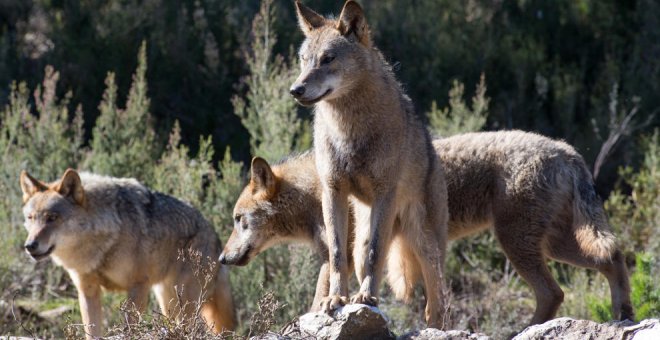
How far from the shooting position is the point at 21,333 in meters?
8.66

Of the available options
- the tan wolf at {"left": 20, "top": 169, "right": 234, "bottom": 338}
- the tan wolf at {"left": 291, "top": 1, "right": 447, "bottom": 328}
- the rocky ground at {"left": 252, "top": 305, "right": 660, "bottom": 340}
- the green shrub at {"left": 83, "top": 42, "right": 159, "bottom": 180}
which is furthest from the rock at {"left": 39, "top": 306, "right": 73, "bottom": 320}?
the rocky ground at {"left": 252, "top": 305, "right": 660, "bottom": 340}

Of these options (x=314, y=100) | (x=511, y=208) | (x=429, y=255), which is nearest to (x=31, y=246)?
(x=314, y=100)

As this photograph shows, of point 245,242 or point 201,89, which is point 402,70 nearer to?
point 201,89

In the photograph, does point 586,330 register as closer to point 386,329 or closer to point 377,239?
point 386,329

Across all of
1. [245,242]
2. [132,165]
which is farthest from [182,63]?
[245,242]

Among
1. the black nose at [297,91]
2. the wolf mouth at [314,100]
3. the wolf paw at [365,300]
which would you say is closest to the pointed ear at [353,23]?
the wolf mouth at [314,100]

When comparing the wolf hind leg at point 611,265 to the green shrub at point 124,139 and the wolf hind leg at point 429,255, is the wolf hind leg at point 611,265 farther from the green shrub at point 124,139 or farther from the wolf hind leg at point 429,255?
the green shrub at point 124,139

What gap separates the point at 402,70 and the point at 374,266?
7.54m

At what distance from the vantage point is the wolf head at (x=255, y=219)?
708 cm

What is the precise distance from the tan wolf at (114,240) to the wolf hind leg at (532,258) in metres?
2.13

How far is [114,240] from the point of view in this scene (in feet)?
24.9

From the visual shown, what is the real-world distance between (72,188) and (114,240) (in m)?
0.48

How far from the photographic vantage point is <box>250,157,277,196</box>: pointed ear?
7.04m

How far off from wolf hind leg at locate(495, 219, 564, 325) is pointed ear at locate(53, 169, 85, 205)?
300cm
